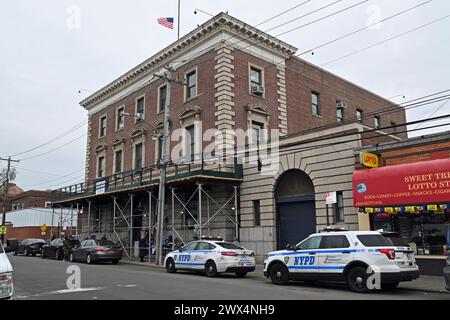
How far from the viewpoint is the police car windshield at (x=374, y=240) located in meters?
12.2

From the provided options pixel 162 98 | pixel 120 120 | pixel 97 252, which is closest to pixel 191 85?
pixel 162 98

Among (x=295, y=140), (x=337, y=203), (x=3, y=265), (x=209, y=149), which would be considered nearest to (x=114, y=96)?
(x=209, y=149)

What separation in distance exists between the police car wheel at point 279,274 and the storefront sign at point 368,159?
226 inches

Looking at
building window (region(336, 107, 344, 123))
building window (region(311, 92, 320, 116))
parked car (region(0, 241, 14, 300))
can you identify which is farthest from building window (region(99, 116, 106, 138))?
parked car (region(0, 241, 14, 300))

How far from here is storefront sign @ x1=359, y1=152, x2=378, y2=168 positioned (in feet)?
56.3

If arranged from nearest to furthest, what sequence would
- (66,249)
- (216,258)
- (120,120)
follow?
1. (216,258)
2. (66,249)
3. (120,120)

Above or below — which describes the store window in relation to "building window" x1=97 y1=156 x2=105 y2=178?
below

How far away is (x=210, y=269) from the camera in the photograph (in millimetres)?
17000

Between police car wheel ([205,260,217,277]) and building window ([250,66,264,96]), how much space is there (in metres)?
13.2

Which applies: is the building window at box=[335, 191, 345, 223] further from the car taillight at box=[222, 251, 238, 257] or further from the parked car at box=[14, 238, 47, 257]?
the parked car at box=[14, 238, 47, 257]

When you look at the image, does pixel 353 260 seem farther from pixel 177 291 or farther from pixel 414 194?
pixel 177 291

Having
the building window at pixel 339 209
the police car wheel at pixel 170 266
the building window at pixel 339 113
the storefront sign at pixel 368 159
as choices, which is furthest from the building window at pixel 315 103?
the police car wheel at pixel 170 266

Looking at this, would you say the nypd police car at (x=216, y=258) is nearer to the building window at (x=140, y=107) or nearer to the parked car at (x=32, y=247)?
the building window at (x=140, y=107)

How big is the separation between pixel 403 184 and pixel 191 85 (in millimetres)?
16013
